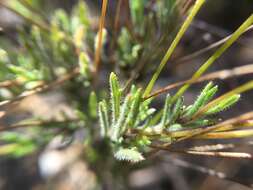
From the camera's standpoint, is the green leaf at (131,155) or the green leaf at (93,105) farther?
the green leaf at (93,105)

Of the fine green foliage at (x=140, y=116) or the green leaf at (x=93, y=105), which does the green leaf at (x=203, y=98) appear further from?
the green leaf at (x=93, y=105)

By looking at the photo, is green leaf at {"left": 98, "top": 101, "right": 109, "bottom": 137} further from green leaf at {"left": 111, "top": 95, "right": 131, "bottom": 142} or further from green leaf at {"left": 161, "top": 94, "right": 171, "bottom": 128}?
green leaf at {"left": 161, "top": 94, "right": 171, "bottom": 128}

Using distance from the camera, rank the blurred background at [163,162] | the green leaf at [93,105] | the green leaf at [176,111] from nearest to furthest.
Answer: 1. the green leaf at [176,111]
2. the green leaf at [93,105]
3. the blurred background at [163,162]

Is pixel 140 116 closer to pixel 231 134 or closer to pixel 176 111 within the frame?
pixel 176 111

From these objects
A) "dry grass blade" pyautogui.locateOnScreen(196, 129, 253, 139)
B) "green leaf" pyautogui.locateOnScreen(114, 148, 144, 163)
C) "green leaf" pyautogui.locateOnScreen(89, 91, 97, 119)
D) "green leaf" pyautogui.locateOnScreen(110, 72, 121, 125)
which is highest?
"green leaf" pyautogui.locateOnScreen(89, 91, 97, 119)

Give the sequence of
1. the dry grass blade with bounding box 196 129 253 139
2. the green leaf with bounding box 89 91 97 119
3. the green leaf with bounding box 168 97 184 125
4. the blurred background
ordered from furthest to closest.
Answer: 1. the blurred background
2. the green leaf with bounding box 89 91 97 119
3. the green leaf with bounding box 168 97 184 125
4. the dry grass blade with bounding box 196 129 253 139

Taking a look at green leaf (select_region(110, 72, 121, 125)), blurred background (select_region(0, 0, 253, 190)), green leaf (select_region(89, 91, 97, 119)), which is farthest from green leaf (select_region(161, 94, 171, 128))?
blurred background (select_region(0, 0, 253, 190))

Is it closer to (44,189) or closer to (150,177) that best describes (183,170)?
(150,177)

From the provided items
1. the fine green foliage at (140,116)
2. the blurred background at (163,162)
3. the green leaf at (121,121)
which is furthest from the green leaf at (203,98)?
the blurred background at (163,162)
